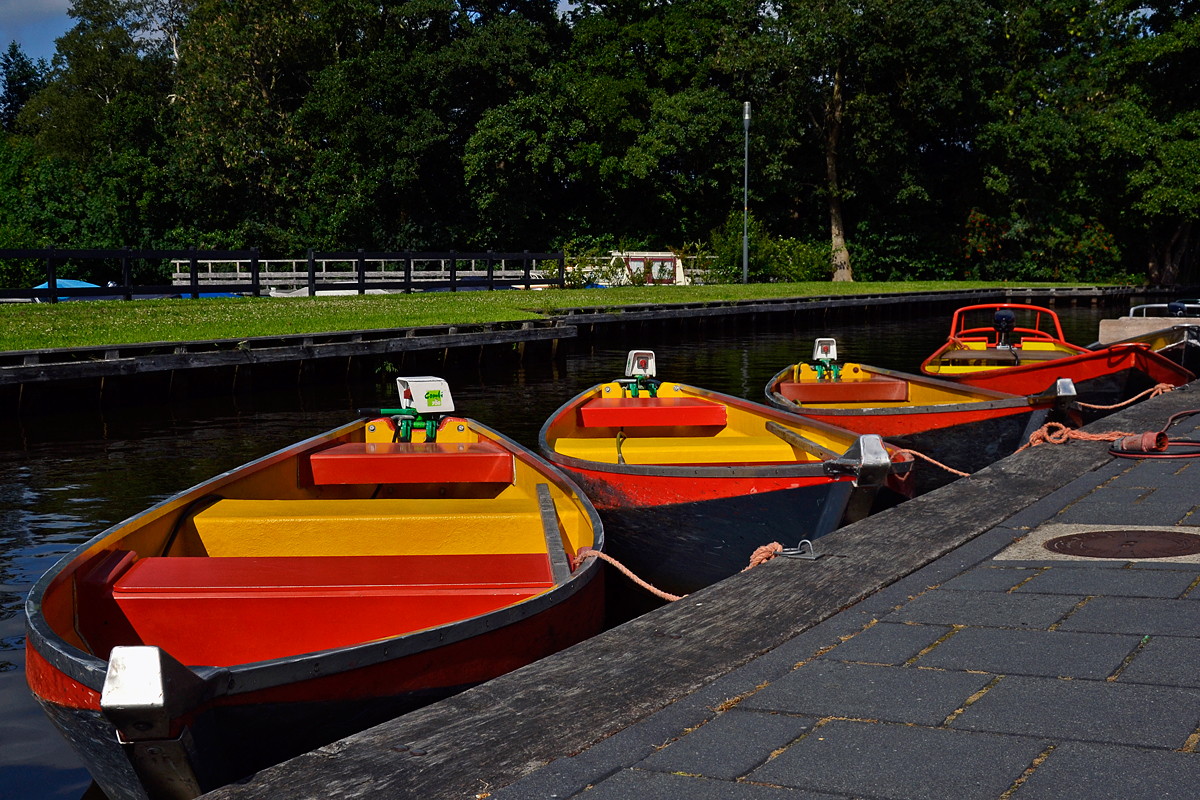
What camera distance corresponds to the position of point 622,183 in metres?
42.8

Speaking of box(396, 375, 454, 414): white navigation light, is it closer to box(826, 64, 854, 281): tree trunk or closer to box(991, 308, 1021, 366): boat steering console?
box(991, 308, 1021, 366): boat steering console

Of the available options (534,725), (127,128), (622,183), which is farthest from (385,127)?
(534,725)

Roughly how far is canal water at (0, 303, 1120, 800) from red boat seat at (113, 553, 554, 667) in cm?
91

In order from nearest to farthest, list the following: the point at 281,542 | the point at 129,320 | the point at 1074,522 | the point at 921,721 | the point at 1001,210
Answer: the point at 921,721 < the point at 1074,522 < the point at 281,542 < the point at 129,320 < the point at 1001,210

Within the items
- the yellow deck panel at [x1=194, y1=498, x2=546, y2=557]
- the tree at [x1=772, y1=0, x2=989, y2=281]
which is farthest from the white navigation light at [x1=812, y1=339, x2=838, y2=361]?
the tree at [x1=772, y1=0, x2=989, y2=281]

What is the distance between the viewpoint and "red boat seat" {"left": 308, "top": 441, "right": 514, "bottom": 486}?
273 inches

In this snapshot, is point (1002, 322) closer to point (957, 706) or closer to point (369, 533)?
point (369, 533)

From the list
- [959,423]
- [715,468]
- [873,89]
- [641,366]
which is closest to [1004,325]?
[959,423]

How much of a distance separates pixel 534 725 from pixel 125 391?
44.4 ft

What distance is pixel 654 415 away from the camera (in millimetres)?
8922

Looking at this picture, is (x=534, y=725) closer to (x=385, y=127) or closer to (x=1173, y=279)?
(x=385, y=127)

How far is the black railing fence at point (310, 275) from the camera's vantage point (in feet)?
76.0

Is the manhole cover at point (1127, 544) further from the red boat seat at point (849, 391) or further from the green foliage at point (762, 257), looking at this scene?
the green foliage at point (762, 257)

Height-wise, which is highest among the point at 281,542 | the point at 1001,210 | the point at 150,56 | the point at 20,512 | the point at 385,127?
the point at 150,56
